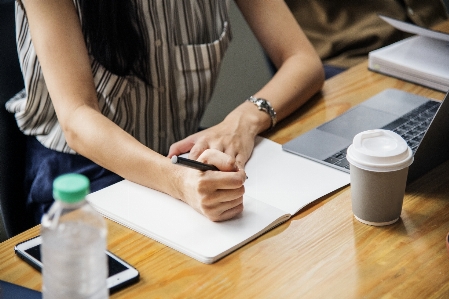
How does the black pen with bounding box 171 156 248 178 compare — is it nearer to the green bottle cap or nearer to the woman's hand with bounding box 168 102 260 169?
the woman's hand with bounding box 168 102 260 169

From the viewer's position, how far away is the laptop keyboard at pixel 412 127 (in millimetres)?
1120

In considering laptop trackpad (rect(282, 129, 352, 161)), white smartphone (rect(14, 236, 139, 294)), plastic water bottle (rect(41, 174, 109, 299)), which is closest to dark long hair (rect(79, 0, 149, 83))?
laptop trackpad (rect(282, 129, 352, 161))

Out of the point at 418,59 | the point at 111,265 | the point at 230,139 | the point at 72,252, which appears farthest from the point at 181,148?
the point at 418,59

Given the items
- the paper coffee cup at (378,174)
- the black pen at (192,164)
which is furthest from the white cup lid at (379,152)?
the black pen at (192,164)

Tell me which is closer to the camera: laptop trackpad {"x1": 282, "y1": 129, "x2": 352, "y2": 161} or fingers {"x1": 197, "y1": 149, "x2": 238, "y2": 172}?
fingers {"x1": 197, "y1": 149, "x2": 238, "y2": 172}

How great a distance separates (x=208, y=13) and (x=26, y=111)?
18.5 inches

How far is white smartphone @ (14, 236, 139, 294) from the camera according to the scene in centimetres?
→ 80

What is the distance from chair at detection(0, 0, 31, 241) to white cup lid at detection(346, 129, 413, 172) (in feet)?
2.34

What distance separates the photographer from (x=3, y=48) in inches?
49.8

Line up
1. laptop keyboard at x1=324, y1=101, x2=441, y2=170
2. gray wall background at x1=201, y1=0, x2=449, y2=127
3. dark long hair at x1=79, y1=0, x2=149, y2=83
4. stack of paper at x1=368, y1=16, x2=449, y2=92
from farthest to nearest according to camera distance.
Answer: gray wall background at x1=201, y1=0, x2=449, y2=127 → stack of paper at x1=368, y1=16, x2=449, y2=92 → dark long hair at x1=79, y1=0, x2=149, y2=83 → laptop keyboard at x1=324, y1=101, x2=441, y2=170

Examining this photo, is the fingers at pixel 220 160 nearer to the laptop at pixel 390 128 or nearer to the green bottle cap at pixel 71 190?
the laptop at pixel 390 128

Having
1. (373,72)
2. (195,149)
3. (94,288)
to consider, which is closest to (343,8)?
(373,72)

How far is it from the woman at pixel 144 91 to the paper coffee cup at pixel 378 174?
0.58 feet

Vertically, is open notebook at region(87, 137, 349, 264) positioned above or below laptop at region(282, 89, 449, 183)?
above
